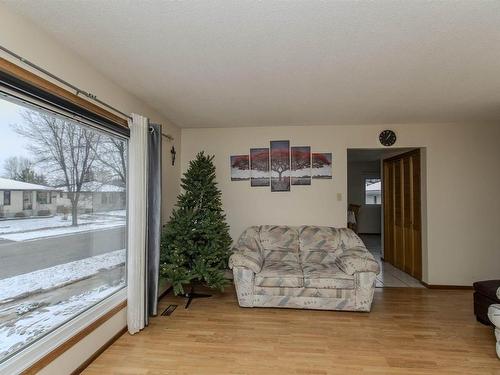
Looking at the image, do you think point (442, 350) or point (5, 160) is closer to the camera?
point (5, 160)

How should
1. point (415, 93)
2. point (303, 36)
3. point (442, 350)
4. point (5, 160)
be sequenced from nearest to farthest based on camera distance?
point (5, 160), point (303, 36), point (442, 350), point (415, 93)

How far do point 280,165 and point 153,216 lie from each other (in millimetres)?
2173

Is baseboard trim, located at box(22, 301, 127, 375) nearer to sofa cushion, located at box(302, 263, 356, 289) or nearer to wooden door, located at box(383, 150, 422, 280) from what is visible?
sofa cushion, located at box(302, 263, 356, 289)

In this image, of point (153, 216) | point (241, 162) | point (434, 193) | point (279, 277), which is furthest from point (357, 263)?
point (153, 216)

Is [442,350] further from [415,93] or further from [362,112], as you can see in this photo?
[362,112]

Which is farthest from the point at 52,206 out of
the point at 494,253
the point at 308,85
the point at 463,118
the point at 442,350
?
the point at 494,253

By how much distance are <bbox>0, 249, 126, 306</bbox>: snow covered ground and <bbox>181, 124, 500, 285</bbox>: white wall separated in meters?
2.20

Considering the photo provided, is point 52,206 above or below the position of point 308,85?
below

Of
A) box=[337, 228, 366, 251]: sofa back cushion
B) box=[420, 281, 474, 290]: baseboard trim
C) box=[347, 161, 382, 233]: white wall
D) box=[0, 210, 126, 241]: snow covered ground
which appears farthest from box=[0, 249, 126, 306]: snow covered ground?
box=[347, 161, 382, 233]: white wall

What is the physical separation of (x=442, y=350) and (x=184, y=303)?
2.73 m

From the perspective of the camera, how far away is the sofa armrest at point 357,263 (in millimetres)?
3395

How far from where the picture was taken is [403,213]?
514 cm

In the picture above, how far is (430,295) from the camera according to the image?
3984mm

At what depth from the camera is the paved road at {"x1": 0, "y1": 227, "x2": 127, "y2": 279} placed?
68.0 inches
